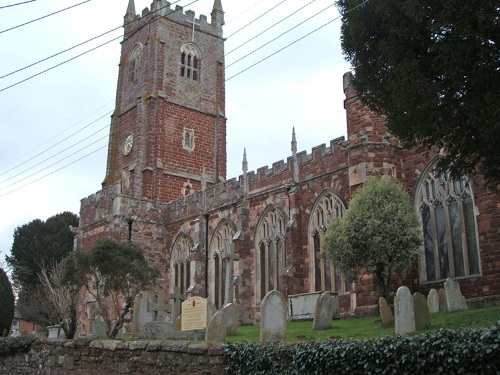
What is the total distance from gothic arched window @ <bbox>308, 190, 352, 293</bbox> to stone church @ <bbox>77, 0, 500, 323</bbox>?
0.16ft

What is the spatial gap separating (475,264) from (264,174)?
37.2 feet

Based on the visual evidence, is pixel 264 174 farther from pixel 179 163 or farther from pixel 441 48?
pixel 441 48

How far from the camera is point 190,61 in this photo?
138ft

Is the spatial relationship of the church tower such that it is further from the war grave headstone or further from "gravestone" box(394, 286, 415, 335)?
"gravestone" box(394, 286, 415, 335)

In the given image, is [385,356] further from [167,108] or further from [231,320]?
[167,108]

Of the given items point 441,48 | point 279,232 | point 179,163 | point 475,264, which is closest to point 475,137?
point 441,48

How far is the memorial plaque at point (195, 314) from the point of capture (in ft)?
47.3

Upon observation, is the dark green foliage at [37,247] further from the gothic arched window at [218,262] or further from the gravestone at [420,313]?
the gravestone at [420,313]

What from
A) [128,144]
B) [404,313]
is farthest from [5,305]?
[404,313]

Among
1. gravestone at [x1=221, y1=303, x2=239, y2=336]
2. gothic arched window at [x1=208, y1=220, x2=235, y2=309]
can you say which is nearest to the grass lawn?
gravestone at [x1=221, y1=303, x2=239, y2=336]

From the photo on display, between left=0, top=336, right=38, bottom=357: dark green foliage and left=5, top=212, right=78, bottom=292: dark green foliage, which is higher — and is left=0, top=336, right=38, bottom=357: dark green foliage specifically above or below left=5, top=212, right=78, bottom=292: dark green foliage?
below

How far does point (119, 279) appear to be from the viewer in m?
20.4

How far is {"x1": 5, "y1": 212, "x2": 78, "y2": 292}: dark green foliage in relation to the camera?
4400cm

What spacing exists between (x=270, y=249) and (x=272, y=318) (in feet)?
44.3
